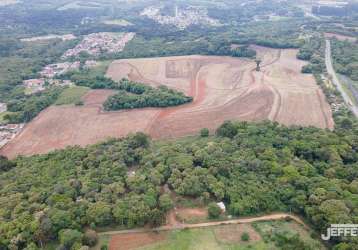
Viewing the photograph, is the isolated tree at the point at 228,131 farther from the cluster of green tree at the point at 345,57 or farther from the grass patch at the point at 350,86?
the cluster of green tree at the point at 345,57

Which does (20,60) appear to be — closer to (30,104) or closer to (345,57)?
(30,104)

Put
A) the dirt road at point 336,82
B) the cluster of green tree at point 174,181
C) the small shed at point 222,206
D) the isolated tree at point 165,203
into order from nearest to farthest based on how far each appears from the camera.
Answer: the cluster of green tree at point 174,181
the isolated tree at point 165,203
the small shed at point 222,206
the dirt road at point 336,82

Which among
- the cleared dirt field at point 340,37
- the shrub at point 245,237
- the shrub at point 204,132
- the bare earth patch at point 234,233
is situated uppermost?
the cleared dirt field at point 340,37

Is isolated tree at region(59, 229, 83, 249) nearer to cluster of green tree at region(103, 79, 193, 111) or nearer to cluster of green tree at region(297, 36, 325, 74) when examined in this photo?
cluster of green tree at region(103, 79, 193, 111)

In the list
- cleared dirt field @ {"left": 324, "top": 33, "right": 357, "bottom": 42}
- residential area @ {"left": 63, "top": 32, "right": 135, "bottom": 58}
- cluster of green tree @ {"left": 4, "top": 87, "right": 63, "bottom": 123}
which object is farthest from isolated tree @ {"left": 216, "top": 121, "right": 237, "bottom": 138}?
cleared dirt field @ {"left": 324, "top": 33, "right": 357, "bottom": 42}

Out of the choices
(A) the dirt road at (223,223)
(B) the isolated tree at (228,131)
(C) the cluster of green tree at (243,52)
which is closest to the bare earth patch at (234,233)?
(A) the dirt road at (223,223)

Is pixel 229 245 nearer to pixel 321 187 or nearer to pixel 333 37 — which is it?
pixel 321 187
